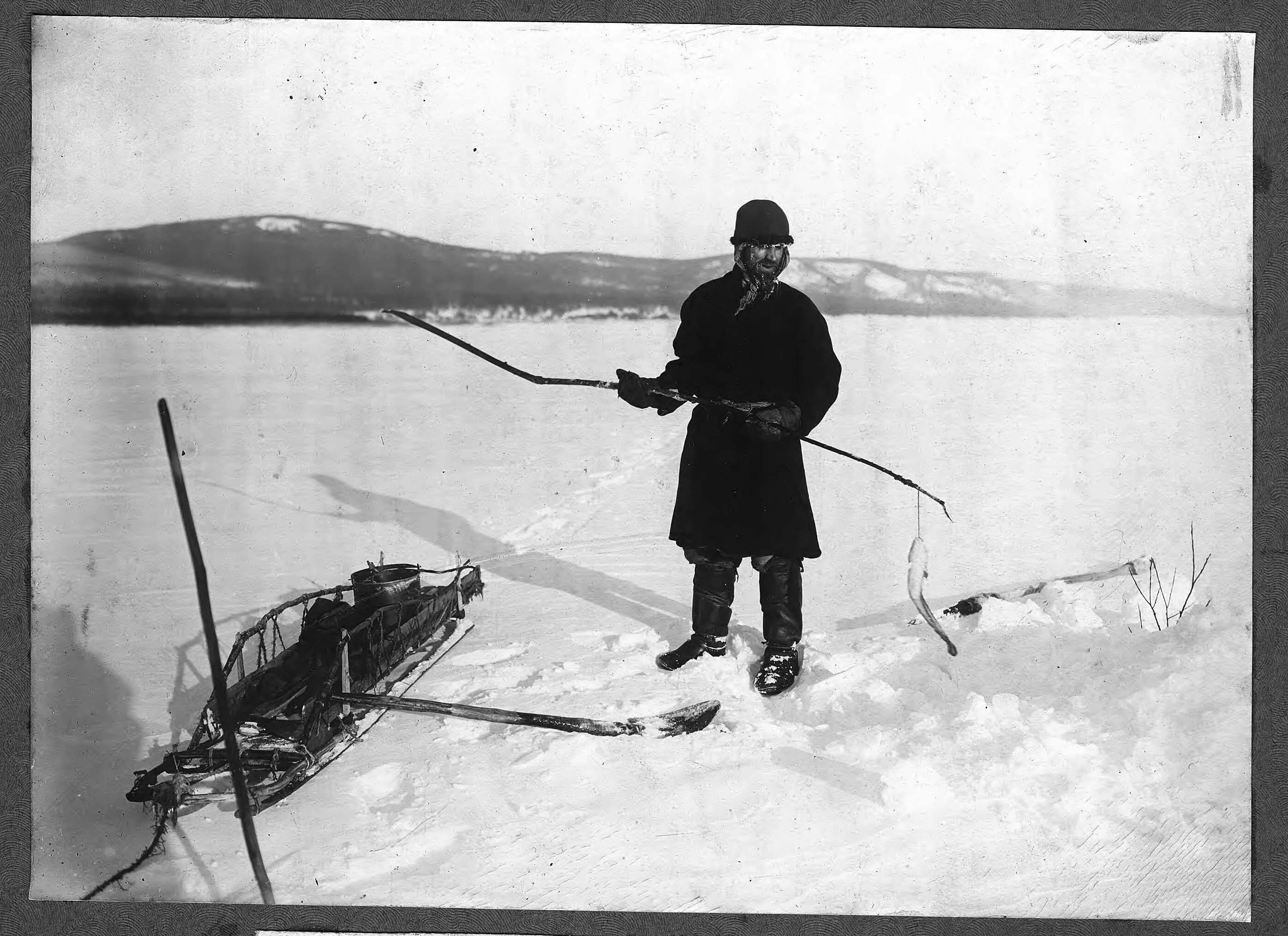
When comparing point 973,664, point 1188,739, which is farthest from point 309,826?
point 1188,739

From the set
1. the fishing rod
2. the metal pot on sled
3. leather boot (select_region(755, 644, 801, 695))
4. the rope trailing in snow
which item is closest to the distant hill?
the fishing rod

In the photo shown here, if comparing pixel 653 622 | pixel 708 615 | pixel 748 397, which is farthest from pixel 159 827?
pixel 748 397

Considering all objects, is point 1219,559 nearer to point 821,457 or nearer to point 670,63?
point 821,457

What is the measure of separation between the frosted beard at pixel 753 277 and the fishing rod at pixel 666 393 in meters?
0.21

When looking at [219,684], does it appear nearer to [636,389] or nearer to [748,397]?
[636,389]

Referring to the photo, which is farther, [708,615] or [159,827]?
[708,615]

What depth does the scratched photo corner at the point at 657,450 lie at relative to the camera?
213cm

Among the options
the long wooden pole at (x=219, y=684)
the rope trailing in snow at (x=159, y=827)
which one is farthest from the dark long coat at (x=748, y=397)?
the rope trailing in snow at (x=159, y=827)

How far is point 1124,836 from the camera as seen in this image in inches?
84.4

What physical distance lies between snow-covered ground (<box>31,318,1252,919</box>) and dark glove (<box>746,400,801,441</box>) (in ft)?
0.44

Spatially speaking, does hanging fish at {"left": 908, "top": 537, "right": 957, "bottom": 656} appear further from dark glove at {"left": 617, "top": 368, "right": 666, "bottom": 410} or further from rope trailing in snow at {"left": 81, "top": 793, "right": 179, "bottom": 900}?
rope trailing in snow at {"left": 81, "top": 793, "right": 179, "bottom": 900}

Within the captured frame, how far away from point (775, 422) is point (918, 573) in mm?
504

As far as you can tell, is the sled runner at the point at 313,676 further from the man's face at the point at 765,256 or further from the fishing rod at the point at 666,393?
the man's face at the point at 765,256

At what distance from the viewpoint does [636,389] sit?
2096mm
